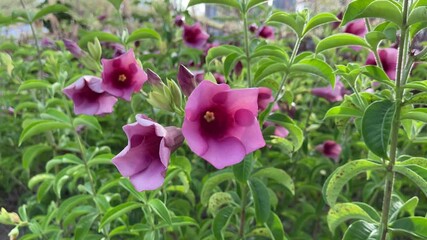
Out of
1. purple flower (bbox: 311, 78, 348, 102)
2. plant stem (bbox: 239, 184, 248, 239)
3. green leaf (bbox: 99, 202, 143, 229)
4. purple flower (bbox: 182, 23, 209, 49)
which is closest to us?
green leaf (bbox: 99, 202, 143, 229)

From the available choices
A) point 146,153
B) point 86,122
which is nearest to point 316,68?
point 146,153

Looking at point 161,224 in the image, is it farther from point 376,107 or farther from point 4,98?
point 4,98

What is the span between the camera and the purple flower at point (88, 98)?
1238 mm

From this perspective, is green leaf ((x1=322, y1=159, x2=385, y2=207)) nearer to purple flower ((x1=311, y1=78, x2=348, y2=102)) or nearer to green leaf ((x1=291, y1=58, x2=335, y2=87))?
green leaf ((x1=291, y1=58, x2=335, y2=87))

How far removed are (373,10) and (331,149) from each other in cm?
119

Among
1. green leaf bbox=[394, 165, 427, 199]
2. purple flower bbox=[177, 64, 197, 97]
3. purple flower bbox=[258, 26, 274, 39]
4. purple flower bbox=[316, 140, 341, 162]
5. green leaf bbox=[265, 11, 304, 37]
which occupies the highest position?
green leaf bbox=[265, 11, 304, 37]

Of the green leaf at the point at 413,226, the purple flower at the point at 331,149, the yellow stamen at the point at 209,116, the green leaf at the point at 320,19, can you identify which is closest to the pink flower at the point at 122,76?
the yellow stamen at the point at 209,116

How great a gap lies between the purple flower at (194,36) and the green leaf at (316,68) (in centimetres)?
130

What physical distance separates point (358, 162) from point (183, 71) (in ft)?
1.39

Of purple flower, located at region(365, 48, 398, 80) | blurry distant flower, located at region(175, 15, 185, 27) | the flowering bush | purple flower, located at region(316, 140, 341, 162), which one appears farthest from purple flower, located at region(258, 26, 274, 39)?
purple flower, located at region(365, 48, 398, 80)

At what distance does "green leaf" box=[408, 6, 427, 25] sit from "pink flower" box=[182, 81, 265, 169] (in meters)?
0.31

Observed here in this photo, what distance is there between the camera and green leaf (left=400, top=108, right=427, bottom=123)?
3.01 ft

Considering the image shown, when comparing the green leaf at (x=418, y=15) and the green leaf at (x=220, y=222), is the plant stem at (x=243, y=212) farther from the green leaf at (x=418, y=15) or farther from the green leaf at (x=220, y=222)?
the green leaf at (x=418, y=15)

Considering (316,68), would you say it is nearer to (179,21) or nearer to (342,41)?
(342,41)
